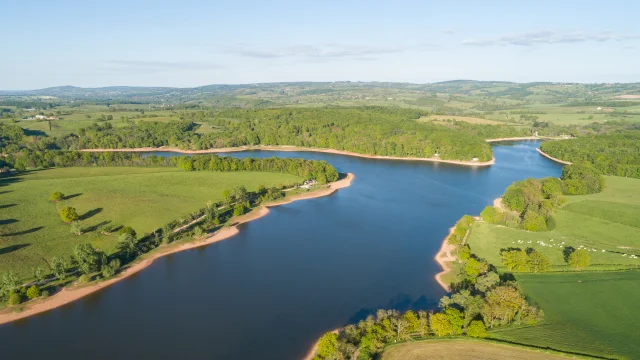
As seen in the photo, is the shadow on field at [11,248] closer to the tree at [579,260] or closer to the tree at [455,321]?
the tree at [455,321]

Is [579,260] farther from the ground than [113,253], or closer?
farther from the ground

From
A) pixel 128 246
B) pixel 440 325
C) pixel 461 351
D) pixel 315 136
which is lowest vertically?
pixel 461 351

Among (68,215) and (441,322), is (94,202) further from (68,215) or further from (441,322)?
(441,322)

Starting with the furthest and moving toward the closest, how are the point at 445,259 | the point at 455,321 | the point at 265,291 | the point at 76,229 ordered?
the point at 76,229 < the point at 445,259 < the point at 265,291 < the point at 455,321

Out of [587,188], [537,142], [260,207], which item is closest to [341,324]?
[260,207]

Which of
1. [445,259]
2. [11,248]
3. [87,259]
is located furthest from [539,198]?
[11,248]
